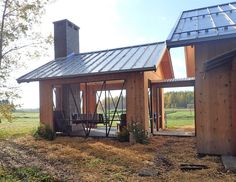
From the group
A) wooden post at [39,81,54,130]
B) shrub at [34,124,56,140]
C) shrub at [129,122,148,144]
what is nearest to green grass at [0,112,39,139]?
wooden post at [39,81,54,130]

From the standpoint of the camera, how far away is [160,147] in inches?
339

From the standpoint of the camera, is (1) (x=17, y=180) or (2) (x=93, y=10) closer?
(1) (x=17, y=180)

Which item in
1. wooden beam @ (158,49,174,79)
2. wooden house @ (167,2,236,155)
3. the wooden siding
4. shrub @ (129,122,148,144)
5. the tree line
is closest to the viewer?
wooden house @ (167,2,236,155)

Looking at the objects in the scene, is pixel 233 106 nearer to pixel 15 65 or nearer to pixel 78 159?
pixel 78 159

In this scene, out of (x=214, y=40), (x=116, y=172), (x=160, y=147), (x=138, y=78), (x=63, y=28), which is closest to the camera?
(x=116, y=172)

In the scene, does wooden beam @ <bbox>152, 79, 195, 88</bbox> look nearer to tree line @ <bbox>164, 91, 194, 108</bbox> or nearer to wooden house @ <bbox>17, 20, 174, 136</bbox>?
wooden house @ <bbox>17, 20, 174, 136</bbox>

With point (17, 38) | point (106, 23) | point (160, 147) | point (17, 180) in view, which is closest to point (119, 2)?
point (106, 23)

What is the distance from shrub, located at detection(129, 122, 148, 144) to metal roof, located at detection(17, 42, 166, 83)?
224 centimetres

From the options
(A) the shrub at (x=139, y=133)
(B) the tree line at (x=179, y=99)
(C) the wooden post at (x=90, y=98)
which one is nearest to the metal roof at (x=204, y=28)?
(A) the shrub at (x=139, y=133)

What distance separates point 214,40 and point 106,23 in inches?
175

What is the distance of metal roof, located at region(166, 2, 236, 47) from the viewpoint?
6164 mm

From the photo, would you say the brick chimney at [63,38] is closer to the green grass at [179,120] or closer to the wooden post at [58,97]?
the wooden post at [58,97]

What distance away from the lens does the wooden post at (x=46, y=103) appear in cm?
1195

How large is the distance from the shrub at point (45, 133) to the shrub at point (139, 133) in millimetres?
3701
